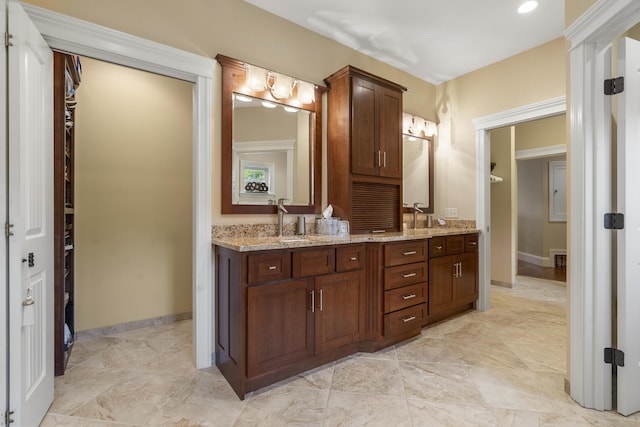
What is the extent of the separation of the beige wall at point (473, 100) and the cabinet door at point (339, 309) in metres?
2.09

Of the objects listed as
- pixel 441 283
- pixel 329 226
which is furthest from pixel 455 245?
pixel 329 226

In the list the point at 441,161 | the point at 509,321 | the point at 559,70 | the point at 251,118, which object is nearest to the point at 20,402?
the point at 251,118

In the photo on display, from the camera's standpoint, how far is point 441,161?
3830mm

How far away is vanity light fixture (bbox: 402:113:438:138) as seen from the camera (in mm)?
3510

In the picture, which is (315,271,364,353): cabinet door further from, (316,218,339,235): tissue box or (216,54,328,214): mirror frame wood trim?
(216,54,328,214): mirror frame wood trim

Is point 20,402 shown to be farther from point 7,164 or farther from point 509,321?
point 509,321

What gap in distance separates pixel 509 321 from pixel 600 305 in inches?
62.0

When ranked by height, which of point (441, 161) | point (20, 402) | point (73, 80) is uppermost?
point (73, 80)

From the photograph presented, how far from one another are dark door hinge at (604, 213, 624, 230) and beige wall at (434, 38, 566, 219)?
71.5 inches

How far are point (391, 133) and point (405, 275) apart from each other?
53.1 inches

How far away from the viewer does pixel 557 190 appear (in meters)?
6.04

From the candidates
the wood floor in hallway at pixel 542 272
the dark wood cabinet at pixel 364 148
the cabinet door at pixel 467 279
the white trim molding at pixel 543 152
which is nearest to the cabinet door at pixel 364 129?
the dark wood cabinet at pixel 364 148

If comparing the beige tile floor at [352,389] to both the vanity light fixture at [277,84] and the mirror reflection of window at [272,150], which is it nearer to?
the mirror reflection of window at [272,150]

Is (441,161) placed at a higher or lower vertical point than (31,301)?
higher
